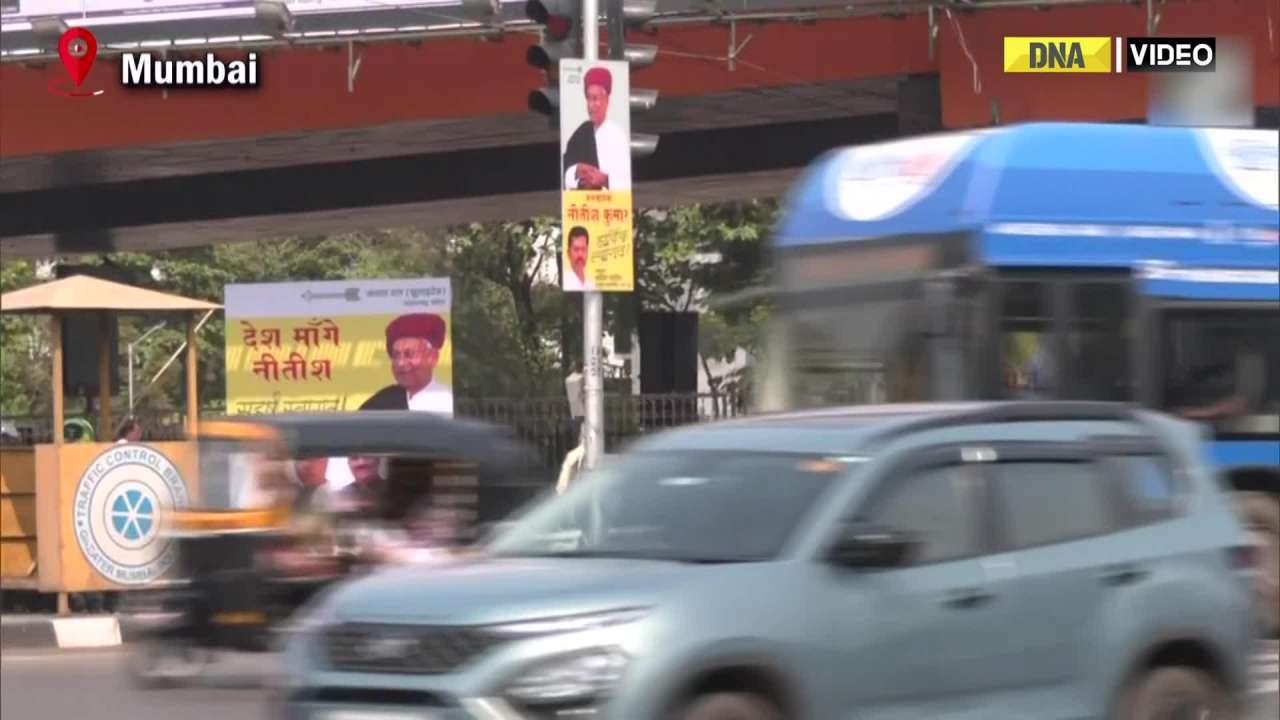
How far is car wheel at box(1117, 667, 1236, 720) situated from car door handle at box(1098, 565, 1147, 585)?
41 cm

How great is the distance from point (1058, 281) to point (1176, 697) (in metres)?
6.15

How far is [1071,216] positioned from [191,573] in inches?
246

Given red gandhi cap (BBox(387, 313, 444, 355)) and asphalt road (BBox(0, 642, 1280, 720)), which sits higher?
red gandhi cap (BBox(387, 313, 444, 355))

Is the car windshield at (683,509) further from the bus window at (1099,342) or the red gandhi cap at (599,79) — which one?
the red gandhi cap at (599,79)

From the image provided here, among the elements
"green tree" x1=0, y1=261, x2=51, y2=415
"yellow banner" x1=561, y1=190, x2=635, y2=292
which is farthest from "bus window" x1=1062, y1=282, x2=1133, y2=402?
"green tree" x1=0, y1=261, x2=51, y2=415

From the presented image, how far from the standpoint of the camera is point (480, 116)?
28328 mm

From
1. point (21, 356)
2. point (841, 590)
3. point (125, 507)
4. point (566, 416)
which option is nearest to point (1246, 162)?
point (841, 590)

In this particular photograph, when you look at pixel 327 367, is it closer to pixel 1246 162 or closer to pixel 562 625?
pixel 1246 162

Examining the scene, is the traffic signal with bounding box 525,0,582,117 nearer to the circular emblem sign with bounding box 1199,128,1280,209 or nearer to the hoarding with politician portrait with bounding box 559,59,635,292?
the hoarding with politician portrait with bounding box 559,59,635,292

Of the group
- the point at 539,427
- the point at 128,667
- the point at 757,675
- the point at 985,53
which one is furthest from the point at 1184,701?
the point at 539,427

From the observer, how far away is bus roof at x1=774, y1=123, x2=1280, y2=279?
591 inches

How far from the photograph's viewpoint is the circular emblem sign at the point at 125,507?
20359mm

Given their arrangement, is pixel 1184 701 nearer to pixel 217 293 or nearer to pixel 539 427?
pixel 539 427

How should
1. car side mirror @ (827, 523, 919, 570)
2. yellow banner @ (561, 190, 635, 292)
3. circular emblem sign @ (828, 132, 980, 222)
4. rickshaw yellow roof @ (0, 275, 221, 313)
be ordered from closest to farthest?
car side mirror @ (827, 523, 919, 570) → circular emblem sign @ (828, 132, 980, 222) → yellow banner @ (561, 190, 635, 292) → rickshaw yellow roof @ (0, 275, 221, 313)
